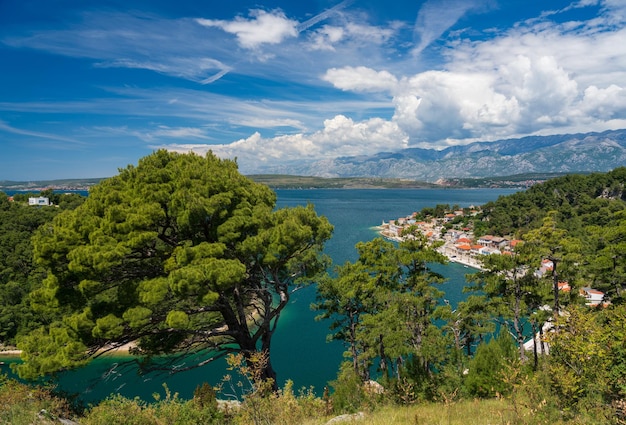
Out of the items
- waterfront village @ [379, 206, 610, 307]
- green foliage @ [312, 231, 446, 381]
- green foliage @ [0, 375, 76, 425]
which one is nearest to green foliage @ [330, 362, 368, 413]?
green foliage @ [312, 231, 446, 381]

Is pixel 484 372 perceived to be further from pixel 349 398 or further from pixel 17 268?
pixel 17 268

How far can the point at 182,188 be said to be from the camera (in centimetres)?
747

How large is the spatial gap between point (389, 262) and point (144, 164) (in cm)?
808

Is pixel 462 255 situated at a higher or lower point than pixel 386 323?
lower

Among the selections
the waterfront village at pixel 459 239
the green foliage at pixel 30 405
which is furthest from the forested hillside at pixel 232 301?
the waterfront village at pixel 459 239

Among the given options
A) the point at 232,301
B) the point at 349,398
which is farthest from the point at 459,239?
the point at 232,301

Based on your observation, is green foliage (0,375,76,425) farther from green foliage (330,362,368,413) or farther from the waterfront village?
the waterfront village

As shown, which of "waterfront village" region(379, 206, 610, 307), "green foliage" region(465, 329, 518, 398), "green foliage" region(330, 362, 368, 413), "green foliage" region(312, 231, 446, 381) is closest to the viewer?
"green foliage" region(330, 362, 368, 413)

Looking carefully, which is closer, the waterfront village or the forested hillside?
the forested hillside

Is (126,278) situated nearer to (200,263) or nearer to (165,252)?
Answer: (165,252)

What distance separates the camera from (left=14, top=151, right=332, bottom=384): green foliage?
21.9 ft

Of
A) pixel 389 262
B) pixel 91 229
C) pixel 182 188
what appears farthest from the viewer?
pixel 389 262

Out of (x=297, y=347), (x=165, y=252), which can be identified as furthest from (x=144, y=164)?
(x=297, y=347)

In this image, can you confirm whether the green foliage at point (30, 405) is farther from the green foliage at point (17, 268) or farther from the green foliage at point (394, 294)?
the green foliage at point (17, 268)
